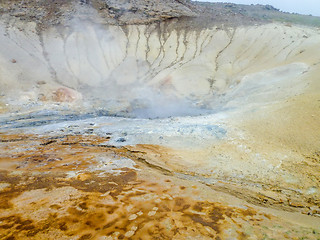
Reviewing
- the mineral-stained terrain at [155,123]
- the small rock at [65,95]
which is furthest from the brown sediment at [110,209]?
the small rock at [65,95]

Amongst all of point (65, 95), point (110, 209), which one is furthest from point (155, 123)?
point (65, 95)

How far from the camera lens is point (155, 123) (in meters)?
9.36

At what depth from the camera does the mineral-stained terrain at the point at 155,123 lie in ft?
10.5

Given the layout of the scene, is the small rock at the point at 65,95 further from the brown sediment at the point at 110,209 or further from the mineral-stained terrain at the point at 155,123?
the brown sediment at the point at 110,209

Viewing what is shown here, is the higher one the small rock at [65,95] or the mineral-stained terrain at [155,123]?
the mineral-stained terrain at [155,123]

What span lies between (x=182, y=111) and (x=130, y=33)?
1183 centimetres

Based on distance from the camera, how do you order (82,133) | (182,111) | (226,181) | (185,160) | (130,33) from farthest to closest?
1. (130,33)
2. (182,111)
3. (82,133)
4. (185,160)
5. (226,181)

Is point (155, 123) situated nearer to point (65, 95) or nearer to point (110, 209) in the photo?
point (110, 209)

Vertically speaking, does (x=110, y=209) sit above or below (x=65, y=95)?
above

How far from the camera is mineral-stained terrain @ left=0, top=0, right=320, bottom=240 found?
10.5ft

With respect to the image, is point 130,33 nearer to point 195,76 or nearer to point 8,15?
point 195,76

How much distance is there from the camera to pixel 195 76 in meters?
16.4

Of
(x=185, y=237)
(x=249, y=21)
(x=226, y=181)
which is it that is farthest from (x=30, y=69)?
(x=249, y=21)

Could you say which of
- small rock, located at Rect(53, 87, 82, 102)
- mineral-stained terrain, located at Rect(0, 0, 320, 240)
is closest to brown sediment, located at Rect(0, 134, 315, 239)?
mineral-stained terrain, located at Rect(0, 0, 320, 240)
